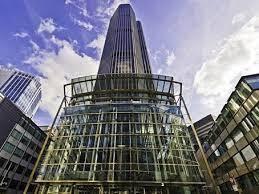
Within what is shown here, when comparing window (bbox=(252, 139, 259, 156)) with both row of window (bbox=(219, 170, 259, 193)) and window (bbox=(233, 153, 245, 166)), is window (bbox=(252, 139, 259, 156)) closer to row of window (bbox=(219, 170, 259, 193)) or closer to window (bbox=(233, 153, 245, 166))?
row of window (bbox=(219, 170, 259, 193))

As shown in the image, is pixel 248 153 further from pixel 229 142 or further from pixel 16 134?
pixel 16 134

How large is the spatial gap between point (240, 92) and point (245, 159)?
980cm

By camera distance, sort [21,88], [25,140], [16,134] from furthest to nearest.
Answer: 1. [21,88]
2. [25,140]
3. [16,134]

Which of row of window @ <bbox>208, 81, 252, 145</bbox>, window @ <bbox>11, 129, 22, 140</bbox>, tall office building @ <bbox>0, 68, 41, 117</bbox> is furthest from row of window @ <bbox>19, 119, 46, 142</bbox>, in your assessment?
tall office building @ <bbox>0, 68, 41, 117</bbox>

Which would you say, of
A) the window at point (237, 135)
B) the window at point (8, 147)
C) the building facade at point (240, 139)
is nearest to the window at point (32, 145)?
the window at point (8, 147)

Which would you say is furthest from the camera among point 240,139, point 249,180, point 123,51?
point 123,51

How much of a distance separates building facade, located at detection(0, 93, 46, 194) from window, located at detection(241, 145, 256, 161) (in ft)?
135

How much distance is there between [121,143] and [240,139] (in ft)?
59.5

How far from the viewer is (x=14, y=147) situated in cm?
3909

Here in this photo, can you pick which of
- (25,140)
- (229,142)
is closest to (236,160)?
(229,142)

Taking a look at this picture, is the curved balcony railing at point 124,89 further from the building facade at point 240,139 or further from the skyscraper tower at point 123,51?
the skyscraper tower at point 123,51

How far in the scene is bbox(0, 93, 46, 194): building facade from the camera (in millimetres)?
36000

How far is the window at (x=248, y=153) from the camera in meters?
24.0

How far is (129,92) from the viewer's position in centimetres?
3597
